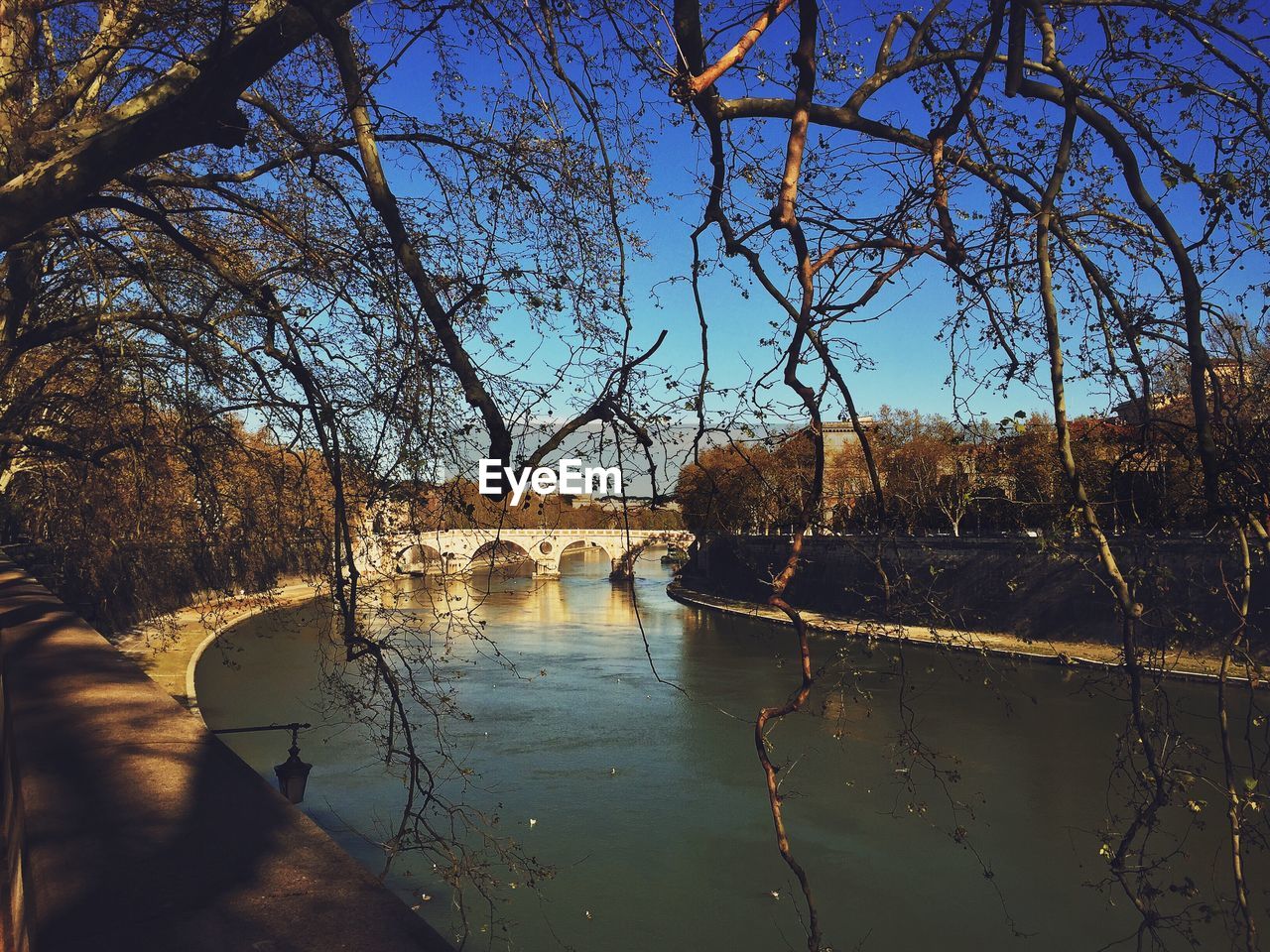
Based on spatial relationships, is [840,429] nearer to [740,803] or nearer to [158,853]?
[158,853]

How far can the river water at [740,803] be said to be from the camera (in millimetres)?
10453

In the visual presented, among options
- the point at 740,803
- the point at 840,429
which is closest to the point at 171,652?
the point at 740,803

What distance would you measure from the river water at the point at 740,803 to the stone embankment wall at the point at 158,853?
47.2 inches

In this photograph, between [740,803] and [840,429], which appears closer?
[840,429]

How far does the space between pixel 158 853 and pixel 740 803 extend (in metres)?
12.8

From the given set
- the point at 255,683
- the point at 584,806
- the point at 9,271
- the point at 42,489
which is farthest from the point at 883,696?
the point at 9,271

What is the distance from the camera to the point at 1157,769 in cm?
188

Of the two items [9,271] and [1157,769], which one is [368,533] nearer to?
[1157,769]

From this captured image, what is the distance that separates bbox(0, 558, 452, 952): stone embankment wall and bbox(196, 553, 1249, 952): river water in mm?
1199

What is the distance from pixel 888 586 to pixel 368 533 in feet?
9.48

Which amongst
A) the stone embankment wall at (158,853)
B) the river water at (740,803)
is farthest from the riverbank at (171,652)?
the stone embankment wall at (158,853)

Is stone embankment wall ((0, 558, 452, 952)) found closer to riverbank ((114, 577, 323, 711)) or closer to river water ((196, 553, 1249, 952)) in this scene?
river water ((196, 553, 1249, 952))

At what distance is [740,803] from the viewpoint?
579 inches

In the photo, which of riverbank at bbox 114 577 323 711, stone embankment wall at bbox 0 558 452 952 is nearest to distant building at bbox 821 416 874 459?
stone embankment wall at bbox 0 558 452 952
